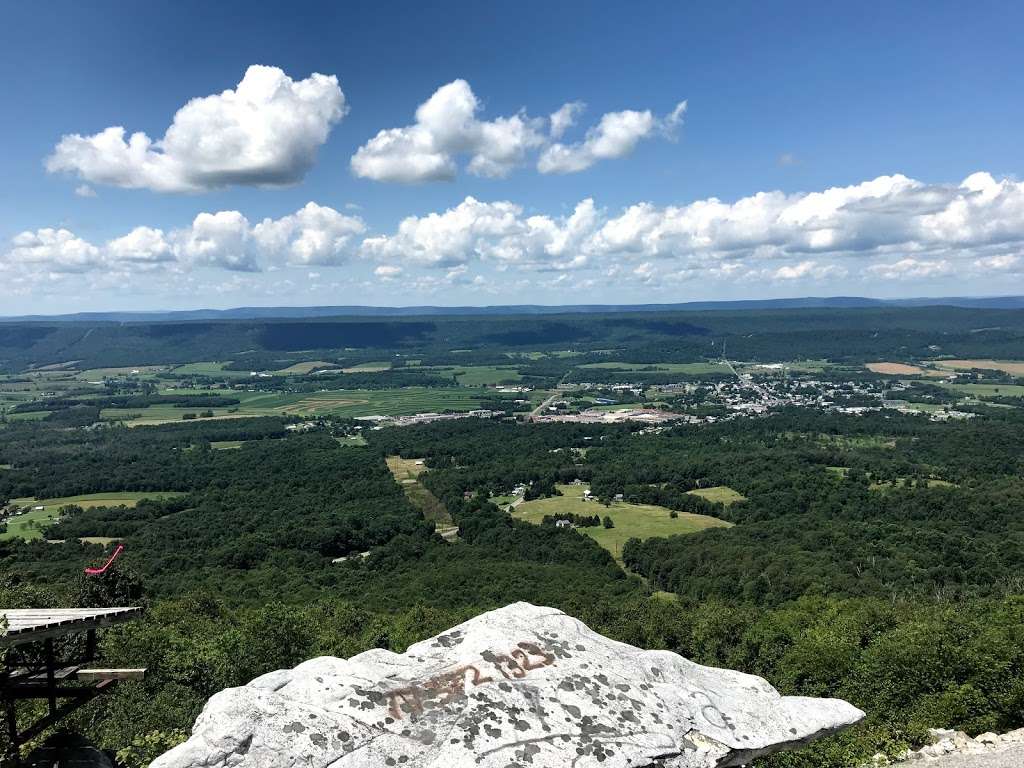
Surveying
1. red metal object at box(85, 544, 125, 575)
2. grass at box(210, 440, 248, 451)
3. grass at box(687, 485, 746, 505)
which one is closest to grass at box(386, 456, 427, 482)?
grass at box(210, 440, 248, 451)

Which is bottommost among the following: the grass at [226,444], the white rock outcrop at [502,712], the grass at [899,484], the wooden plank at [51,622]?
the grass at [899,484]

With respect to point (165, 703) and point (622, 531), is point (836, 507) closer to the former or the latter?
point (622, 531)

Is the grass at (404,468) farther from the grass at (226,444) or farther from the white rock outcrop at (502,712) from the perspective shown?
the white rock outcrop at (502,712)

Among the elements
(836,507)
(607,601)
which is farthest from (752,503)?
(607,601)

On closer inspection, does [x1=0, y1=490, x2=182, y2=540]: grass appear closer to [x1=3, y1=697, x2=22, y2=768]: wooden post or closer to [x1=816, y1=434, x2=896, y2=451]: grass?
[x1=3, y1=697, x2=22, y2=768]: wooden post

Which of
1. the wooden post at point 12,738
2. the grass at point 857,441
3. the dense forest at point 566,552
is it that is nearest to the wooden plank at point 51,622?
the wooden post at point 12,738

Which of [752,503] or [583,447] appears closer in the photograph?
[752,503]

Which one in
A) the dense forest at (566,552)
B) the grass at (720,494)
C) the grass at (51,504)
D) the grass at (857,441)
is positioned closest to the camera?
the dense forest at (566,552)
